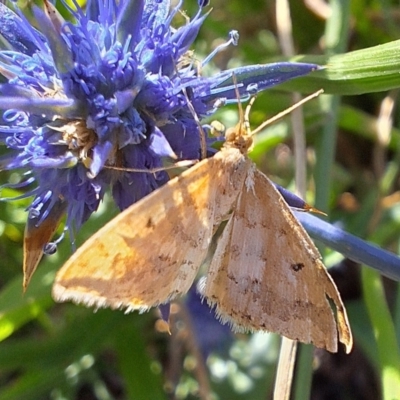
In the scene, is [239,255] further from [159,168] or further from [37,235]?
[37,235]

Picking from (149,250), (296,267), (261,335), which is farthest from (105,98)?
(261,335)

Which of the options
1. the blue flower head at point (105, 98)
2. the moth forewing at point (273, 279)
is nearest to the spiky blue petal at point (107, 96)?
the blue flower head at point (105, 98)

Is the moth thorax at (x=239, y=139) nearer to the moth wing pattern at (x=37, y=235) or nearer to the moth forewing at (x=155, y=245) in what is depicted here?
the moth forewing at (x=155, y=245)

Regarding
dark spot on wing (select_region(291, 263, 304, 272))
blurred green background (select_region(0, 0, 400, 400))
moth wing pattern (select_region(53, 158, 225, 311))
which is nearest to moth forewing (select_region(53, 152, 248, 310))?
moth wing pattern (select_region(53, 158, 225, 311))

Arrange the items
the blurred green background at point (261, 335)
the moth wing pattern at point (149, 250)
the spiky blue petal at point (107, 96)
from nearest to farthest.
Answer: the moth wing pattern at point (149, 250)
the spiky blue petal at point (107, 96)
the blurred green background at point (261, 335)

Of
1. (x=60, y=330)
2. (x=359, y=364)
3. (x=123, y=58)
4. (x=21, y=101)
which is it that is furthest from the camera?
(x=359, y=364)

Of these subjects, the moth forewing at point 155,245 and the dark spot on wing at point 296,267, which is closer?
the moth forewing at point 155,245

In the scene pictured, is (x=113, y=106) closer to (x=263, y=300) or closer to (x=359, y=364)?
(x=263, y=300)

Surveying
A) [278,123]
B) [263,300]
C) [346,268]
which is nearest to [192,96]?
[263,300]
